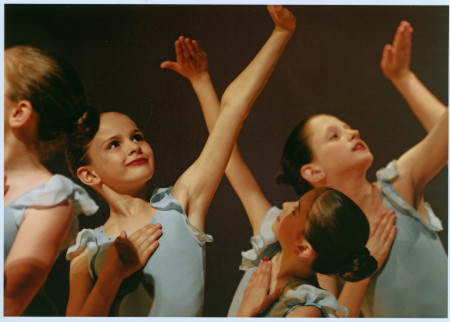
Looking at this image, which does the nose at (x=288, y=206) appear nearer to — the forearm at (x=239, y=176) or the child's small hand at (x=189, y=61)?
the forearm at (x=239, y=176)

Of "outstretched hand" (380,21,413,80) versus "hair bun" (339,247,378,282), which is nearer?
"hair bun" (339,247,378,282)

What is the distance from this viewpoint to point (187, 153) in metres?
2.33

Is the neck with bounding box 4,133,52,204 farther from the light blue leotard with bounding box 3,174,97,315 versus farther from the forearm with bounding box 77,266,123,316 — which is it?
the forearm with bounding box 77,266,123,316

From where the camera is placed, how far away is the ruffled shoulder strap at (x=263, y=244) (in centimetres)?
228

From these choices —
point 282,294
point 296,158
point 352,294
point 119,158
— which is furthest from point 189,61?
point 352,294

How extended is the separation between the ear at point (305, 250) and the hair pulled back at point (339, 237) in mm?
15

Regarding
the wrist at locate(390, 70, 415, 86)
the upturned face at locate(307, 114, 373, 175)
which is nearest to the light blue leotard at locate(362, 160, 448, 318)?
the upturned face at locate(307, 114, 373, 175)

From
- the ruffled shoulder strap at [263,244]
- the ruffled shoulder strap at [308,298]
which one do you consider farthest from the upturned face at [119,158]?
the ruffled shoulder strap at [308,298]

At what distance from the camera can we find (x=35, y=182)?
2.27 meters

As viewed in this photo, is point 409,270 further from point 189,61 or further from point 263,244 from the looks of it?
point 189,61

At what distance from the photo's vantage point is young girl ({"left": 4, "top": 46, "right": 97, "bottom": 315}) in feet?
7.29

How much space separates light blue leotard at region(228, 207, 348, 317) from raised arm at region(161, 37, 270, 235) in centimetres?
4

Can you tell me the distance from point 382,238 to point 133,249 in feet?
3.44

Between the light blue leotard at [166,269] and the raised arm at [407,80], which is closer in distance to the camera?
the light blue leotard at [166,269]
